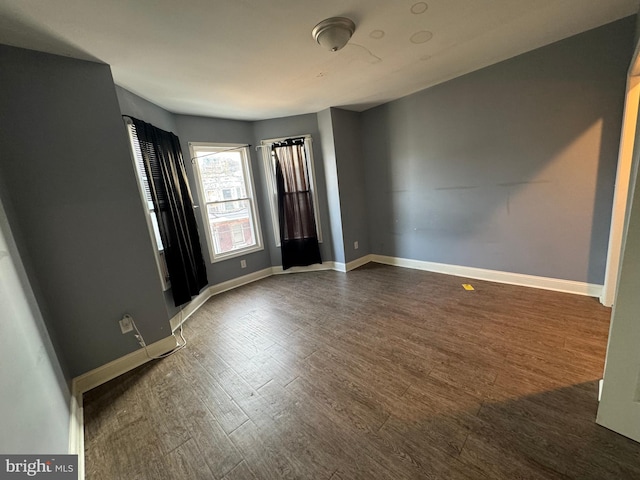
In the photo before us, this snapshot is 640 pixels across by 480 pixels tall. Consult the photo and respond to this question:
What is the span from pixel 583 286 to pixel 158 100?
4839 millimetres

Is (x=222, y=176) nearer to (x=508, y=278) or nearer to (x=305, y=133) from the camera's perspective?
(x=305, y=133)

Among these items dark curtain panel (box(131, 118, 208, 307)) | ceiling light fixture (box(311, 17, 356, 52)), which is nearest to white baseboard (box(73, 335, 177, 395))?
dark curtain panel (box(131, 118, 208, 307))

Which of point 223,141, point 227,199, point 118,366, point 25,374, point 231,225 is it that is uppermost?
point 223,141

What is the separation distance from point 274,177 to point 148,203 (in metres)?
1.79

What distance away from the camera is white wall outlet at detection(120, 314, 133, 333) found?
2.01 m

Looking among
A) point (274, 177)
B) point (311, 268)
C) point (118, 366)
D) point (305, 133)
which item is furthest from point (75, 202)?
point (311, 268)

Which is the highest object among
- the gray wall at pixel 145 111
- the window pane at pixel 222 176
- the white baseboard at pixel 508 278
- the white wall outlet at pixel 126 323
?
the gray wall at pixel 145 111

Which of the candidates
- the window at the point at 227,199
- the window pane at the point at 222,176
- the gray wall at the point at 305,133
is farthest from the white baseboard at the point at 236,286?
the window pane at the point at 222,176

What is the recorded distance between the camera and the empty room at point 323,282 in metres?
1.25

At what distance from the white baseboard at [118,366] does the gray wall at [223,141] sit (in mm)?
1338

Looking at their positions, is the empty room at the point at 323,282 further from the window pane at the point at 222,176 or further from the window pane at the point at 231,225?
the window pane at the point at 231,225

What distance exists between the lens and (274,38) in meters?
1.73

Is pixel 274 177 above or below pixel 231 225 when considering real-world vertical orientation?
above

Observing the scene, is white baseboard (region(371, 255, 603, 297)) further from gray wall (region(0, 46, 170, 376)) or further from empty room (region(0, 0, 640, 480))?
gray wall (region(0, 46, 170, 376))
